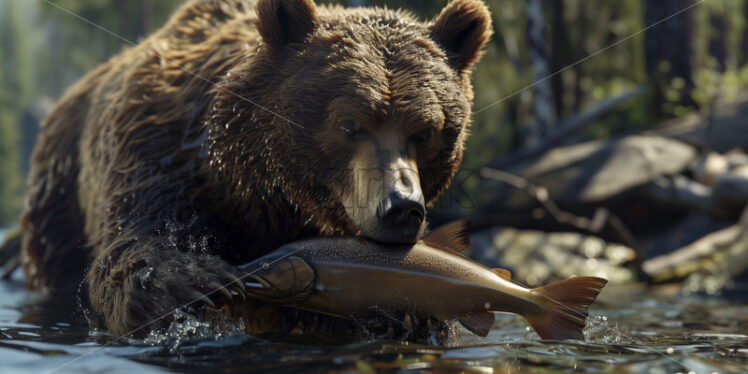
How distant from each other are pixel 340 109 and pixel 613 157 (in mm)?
8723

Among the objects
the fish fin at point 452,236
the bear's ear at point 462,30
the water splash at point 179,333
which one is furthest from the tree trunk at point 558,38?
the water splash at point 179,333

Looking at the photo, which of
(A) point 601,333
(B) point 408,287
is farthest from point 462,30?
(A) point 601,333

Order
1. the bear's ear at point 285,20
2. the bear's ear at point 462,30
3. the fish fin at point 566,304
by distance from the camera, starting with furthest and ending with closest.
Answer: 1. the bear's ear at point 462,30
2. the bear's ear at point 285,20
3. the fish fin at point 566,304

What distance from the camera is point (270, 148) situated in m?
4.07

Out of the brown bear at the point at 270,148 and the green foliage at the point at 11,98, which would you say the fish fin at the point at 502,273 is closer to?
the brown bear at the point at 270,148

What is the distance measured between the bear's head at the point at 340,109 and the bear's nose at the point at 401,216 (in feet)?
0.63

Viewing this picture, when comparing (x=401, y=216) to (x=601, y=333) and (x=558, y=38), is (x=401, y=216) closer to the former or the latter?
(x=601, y=333)

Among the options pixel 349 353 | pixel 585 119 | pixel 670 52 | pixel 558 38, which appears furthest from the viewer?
pixel 558 38

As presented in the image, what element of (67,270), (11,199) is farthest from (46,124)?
(11,199)

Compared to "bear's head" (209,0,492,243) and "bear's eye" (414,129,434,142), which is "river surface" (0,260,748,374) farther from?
"bear's eye" (414,129,434,142)

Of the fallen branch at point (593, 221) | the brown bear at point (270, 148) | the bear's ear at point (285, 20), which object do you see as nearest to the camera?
the brown bear at point (270, 148)

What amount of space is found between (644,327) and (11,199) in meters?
37.2

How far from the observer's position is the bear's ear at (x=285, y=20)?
413 centimetres

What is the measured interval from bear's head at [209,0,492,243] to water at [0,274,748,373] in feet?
2.19
